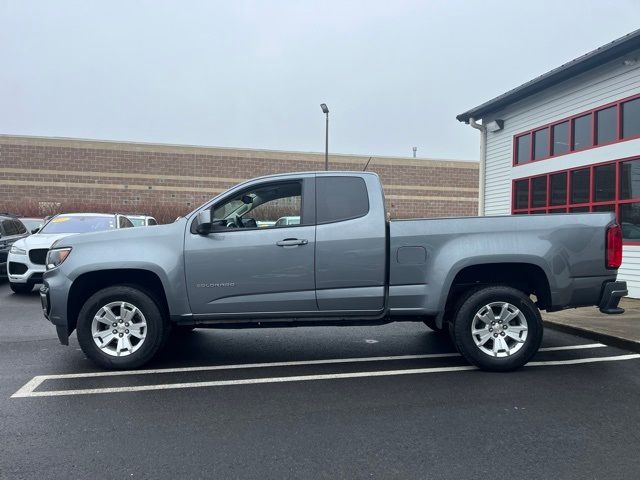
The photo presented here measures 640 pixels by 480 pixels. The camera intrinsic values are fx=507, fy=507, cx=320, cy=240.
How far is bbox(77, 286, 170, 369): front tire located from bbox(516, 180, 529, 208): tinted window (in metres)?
10.3

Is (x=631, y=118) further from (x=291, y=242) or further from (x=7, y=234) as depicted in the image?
(x=7, y=234)

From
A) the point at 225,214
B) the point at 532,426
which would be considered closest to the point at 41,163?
the point at 225,214

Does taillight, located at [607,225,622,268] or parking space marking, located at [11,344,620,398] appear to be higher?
taillight, located at [607,225,622,268]

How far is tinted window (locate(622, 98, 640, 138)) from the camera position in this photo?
943 cm

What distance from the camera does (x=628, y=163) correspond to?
31.5 ft

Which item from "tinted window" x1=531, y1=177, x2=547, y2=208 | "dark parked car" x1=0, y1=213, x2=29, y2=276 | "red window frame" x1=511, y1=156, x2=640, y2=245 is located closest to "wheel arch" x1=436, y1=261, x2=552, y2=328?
"red window frame" x1=511, y1=156, x2=640, y2=245

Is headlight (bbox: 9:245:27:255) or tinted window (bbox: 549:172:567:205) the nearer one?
headlight (bbox: 9:245:27:255)

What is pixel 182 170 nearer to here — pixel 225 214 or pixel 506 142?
pixel 506 142

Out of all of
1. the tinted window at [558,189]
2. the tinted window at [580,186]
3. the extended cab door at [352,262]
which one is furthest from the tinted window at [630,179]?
the extended cab door at [352,262]

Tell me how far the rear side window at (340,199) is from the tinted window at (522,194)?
8704 millimetres

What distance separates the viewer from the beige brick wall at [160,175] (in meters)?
34.0

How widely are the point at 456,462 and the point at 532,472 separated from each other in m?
0.44

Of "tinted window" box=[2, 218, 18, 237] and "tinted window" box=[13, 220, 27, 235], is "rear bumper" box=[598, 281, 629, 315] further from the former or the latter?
"tinted window" box=[13, 220, 27, 235]

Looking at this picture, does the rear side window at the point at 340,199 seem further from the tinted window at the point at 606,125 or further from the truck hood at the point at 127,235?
the tinted window at the point at 606,125
